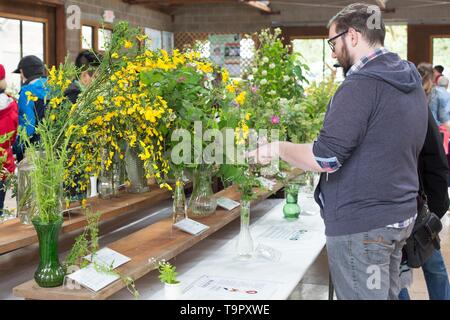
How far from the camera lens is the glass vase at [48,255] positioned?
1.74 metres

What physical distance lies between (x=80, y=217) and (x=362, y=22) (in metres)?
1.20

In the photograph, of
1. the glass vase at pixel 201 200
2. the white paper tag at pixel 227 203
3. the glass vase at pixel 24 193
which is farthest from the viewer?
the white paper tag at pixel 227 203

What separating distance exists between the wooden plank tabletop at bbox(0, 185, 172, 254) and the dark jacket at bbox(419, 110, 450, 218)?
3.77 feet

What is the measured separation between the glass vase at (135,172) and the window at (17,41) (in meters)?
4.54

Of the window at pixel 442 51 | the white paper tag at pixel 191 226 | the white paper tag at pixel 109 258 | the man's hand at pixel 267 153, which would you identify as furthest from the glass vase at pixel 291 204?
the window at pixel 442 51

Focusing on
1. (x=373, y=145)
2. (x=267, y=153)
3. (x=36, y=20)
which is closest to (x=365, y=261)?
(x=373, y=145)

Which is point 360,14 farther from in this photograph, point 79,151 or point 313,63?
point 313,63

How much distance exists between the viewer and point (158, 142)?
7.51 ft

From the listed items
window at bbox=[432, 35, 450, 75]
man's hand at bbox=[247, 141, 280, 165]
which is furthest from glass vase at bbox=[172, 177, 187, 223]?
window at bbox=[432, 35, 450, 75]

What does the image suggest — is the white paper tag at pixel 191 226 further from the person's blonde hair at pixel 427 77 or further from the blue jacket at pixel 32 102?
the person's blonde hair at pixel 427 77

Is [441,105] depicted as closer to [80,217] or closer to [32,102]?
[32,102]
